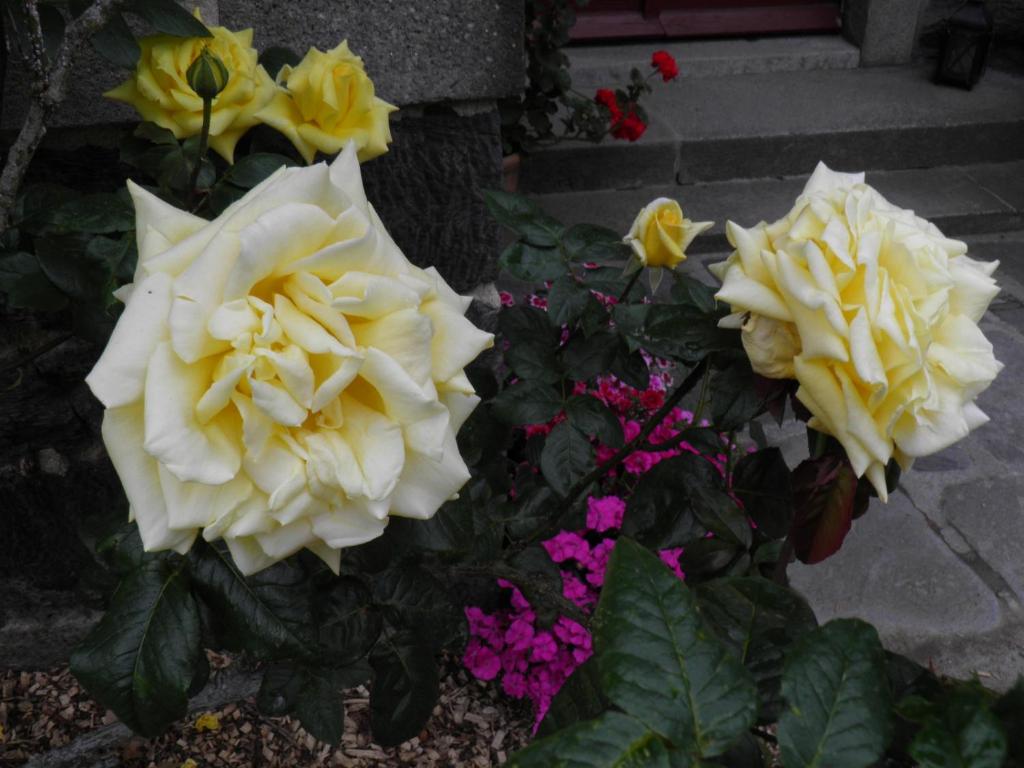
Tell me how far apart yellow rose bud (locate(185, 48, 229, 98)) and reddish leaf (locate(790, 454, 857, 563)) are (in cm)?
69

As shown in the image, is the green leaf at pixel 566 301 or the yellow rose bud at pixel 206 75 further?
the green leaf at pixel 566 301

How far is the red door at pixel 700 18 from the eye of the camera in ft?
15.2

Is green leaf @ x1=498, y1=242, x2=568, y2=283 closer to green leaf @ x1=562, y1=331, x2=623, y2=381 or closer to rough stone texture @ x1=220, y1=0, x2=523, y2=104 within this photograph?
green leaf @ x1=562, y1=331, x2=623, y2=381

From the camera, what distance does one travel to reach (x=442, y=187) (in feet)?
5.71

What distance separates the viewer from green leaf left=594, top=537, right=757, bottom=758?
0.62 m

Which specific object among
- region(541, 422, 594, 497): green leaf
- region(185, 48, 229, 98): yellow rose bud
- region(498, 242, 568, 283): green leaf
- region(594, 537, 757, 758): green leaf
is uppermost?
region(185, 48, 229, 98): yellow rose bud

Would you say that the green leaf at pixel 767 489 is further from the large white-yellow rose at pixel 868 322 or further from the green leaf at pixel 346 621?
the green leaf at pixel 346 621

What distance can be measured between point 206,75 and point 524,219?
0.46m

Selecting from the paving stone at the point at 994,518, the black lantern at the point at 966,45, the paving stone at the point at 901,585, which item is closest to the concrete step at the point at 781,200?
the black lantern at the point at 966,45

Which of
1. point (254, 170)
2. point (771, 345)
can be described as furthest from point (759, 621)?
point (254, 170)

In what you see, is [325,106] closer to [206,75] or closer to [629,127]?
[206,75]

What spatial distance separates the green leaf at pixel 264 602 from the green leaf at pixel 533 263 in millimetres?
495

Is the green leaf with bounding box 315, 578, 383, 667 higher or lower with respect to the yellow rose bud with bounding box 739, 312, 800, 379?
lower

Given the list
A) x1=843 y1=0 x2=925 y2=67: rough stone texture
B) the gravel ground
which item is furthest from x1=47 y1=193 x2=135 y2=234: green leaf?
x1=843 y1=0 x2=925 y2=67: rough stone texture
